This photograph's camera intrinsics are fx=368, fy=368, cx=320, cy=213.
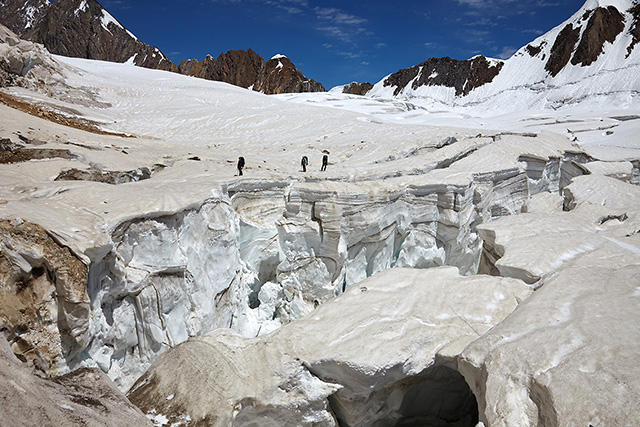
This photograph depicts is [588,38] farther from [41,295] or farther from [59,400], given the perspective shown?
[59,400]

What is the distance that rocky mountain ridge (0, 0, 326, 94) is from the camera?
6850 cm

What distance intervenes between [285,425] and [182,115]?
21075 millimetres

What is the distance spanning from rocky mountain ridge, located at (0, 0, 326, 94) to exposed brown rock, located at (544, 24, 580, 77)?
4120 cm

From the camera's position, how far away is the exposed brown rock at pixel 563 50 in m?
54.3

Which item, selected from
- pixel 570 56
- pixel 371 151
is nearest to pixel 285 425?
pixel 371 151

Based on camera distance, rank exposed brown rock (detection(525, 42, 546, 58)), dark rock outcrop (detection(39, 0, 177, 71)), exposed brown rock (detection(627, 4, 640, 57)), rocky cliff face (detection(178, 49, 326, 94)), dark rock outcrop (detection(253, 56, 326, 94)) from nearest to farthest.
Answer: exposed brown rock (detection(627, 4, 640, 57))
exposed brown rock (detection(525, 42, 546, 58))
dark rock outcrop (detection(39, 0, 177, 71))
dark rock outcrop (detection(253, 56, 326, 94))
rocky cliff face (detection(178, 49, 326, 94))

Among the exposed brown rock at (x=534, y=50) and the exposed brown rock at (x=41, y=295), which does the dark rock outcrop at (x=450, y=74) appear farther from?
the exposed brown rock at (x=41, y=295)

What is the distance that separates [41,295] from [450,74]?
239 feet

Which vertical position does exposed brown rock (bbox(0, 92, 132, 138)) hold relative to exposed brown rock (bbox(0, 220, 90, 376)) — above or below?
above

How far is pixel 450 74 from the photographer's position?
66.7 m

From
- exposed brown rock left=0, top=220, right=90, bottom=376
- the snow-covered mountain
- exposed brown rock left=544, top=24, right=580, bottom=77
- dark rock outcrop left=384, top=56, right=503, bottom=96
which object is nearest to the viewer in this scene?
exposed brown rock left=0, top=220, right=90, bottom=376

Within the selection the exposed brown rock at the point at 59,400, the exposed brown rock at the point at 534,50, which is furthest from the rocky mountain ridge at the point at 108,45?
the exposed brown rock at the point at 59,400

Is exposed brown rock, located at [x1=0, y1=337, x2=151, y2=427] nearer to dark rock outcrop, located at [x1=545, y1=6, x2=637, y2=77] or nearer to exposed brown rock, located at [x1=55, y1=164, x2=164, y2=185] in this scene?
exposed brown rock, located at [x1=55, y1=164, x2=164, y2=185]

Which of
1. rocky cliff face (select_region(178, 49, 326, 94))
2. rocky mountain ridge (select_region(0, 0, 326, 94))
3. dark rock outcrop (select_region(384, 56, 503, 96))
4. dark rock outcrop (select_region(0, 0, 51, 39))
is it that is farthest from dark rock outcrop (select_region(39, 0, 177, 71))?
dark rock outcrop (select_region(384, 56, 503, 96))
